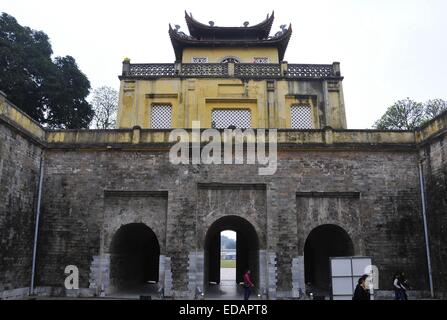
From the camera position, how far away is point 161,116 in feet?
66.1

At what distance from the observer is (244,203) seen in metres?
15.2

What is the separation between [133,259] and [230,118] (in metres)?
8.12

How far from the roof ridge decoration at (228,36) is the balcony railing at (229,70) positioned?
7.73 feet

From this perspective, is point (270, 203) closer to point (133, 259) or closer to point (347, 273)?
point (347, 273)

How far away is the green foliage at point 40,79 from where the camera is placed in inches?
813

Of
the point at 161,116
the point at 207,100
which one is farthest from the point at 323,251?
the point at 161,116

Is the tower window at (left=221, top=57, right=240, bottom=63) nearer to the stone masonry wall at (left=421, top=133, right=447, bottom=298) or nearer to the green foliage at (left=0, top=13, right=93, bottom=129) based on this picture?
the green foliage at (left=0, top=13, right=93, bottom=129)

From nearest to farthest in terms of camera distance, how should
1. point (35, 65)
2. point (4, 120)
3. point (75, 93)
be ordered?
point (4, 120) < point (35, 65) < point (75, 93)

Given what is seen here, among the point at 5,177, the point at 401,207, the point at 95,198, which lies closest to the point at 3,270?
the point at 5,177

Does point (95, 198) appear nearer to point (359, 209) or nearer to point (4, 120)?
point (4, 120)

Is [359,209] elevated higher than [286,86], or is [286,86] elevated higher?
[286,86]

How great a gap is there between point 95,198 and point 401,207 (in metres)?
11.6

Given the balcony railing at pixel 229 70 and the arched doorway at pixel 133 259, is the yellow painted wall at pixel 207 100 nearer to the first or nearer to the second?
the balcony railing at pixel 229 70

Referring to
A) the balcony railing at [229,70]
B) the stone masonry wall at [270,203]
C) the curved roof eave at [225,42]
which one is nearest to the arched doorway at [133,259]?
the stone masonry wall at [270,203]
